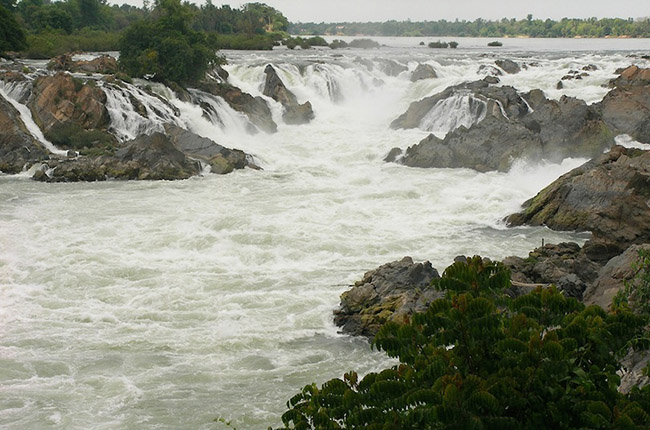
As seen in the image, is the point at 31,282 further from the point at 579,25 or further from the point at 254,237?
the point at 579,25

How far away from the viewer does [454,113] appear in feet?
111

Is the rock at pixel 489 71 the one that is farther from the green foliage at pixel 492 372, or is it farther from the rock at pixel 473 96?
the green foliage at pixel 492 372

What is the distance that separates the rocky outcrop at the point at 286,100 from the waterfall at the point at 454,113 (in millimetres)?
6093

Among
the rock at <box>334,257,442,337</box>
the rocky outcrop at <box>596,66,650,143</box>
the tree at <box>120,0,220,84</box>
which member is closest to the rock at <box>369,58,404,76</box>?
the tree at <box>120,0,220,84</box>

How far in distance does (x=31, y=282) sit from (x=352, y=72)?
30.7m

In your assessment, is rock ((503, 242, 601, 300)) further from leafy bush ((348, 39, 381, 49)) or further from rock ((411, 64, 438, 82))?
leafy bush ((348, 39, 381, 49))

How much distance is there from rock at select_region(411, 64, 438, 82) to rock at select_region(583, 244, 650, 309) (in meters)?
30.6

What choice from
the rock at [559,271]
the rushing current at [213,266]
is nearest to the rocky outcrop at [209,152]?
the rushing current at [213,266]

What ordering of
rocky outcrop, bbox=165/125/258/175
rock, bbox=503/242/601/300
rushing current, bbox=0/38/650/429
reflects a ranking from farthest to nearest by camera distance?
rocky outcrop, bbox=165/125/258/175 → rock, bbox=503/242/601/300 → rushing current, bbox=0/38/650/429

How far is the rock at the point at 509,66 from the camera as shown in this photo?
141 ft

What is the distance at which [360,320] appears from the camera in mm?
13602

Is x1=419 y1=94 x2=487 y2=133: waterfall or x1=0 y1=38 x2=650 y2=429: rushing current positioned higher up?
x1=419 y1=94 x2=487 y2=133: waterfall

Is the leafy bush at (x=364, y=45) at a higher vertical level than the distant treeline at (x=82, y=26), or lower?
lower

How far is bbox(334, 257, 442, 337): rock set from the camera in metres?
13.2
